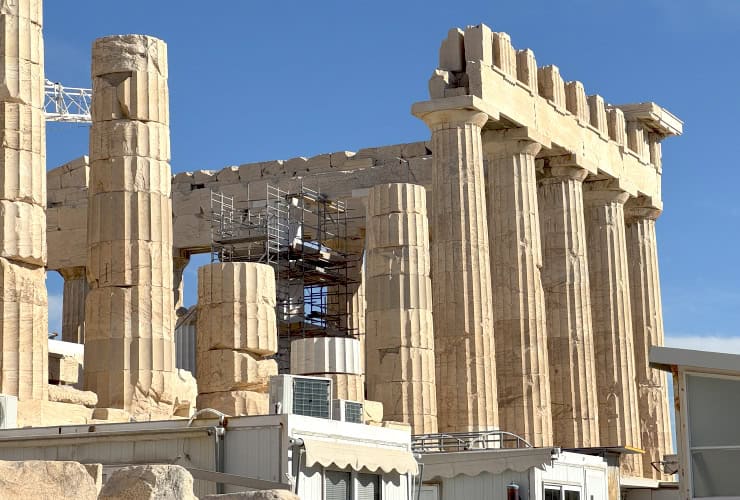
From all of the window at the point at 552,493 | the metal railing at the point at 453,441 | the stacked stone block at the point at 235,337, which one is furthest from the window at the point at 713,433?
the stacked stone block at the point at 235,337

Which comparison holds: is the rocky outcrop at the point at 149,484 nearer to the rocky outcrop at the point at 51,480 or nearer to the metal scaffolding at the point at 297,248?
the rocky outcrop at the point at 51,480

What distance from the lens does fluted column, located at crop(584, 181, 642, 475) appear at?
46.6 m

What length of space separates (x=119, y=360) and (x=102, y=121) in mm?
4816

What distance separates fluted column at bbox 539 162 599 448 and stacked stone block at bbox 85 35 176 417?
18.1m

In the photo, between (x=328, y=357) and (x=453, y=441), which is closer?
(x=328, y=357)

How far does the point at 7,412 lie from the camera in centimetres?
2252

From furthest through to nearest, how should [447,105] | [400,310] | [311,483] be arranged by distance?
[447,105], [400,310], [311,483]

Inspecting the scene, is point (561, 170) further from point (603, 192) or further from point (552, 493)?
point (552, 493)

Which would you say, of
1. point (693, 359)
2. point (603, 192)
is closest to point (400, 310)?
point (603, 192)

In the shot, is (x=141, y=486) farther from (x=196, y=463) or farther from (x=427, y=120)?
(x=427, y=120)

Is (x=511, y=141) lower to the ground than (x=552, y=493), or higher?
higher

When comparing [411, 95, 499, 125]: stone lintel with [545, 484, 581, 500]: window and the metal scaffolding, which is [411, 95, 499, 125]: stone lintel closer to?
the metal scaffolding

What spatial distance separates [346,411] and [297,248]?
27730 millimetres

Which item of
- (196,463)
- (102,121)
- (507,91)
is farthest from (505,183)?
(196,463)
